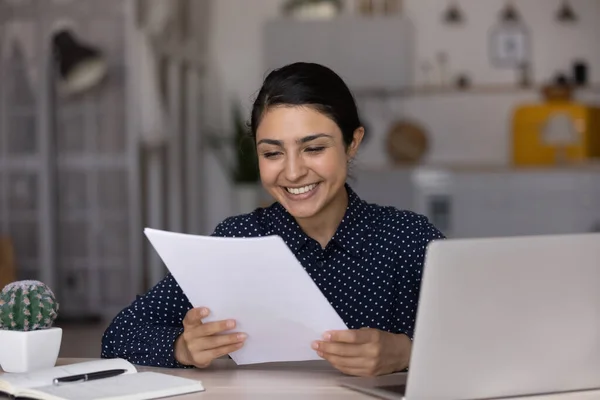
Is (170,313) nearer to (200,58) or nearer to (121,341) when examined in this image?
(121,341)

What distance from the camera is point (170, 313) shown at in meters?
2.22

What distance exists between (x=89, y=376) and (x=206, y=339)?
224mm

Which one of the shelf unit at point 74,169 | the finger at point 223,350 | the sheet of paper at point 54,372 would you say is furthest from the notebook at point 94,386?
the shelf unit at point 74,169

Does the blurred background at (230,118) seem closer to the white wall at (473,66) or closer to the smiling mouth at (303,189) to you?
the white wall at (473,66)

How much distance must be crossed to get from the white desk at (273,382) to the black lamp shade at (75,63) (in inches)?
214

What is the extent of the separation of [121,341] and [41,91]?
5643 mm

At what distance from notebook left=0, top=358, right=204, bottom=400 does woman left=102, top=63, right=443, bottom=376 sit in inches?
6.2

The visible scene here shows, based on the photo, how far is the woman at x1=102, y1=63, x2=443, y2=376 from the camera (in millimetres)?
2098

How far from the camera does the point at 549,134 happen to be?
769cm

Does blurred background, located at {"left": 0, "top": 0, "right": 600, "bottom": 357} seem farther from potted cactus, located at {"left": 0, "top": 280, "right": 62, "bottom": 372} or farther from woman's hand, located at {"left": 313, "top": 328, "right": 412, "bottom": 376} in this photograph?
woman's hand, located at {"left": 313, "top": 328, "right": 412, "bottom": 376}

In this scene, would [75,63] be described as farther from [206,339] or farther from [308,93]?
[206,339]

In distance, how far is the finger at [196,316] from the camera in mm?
1826

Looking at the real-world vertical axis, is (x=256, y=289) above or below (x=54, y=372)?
above

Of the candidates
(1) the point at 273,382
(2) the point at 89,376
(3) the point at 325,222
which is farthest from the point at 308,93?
(2) the point at 89,376
